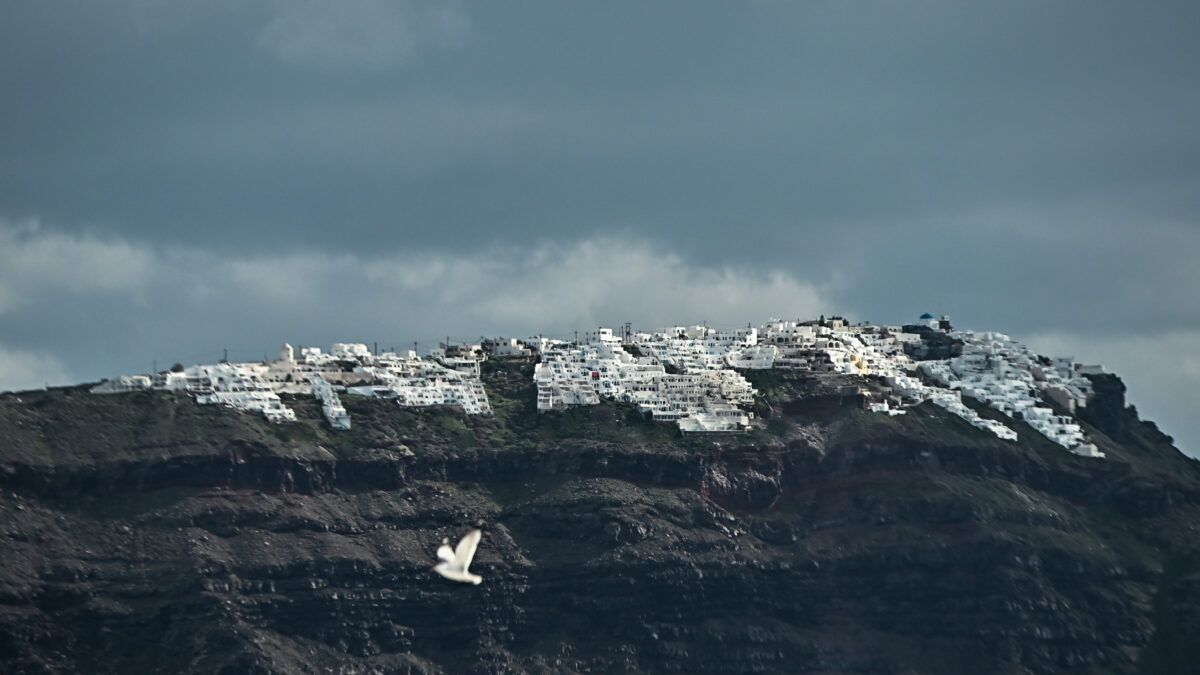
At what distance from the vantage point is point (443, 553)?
16788 centimetres
